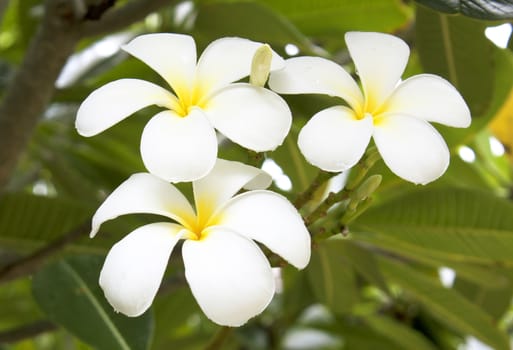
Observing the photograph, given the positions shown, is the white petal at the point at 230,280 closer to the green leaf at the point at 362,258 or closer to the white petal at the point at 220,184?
the white petal at the point at 220,184

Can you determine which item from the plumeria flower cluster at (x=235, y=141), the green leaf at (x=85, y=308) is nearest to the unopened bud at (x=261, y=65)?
the plumeria flower cluster at (x=235, y=141)

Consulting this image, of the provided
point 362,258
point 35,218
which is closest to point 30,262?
point 35,218

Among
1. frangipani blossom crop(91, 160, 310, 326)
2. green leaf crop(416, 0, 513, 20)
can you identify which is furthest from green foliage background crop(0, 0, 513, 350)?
frangipani blossom crop(91, 160, 310, 326)

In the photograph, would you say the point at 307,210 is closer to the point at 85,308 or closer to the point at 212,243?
the point at 85,308

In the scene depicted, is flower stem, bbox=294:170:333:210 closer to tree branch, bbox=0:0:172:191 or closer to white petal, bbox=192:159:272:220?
white petal, bbox=192:159:272:220

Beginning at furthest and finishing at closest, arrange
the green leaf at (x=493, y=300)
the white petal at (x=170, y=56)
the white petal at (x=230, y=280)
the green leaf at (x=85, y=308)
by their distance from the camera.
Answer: the green leaf at (x=493, y=300) → the green leaf at (x=85, y=308) → the white petal at (x=170, y=56) → the white petal at (x=230, y=280)

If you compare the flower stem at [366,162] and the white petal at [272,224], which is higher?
the white petal at [272,224]
